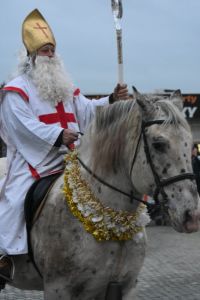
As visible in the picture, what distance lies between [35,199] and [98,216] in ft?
1.83

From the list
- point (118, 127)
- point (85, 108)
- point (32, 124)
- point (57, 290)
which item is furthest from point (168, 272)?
point (118, 127)

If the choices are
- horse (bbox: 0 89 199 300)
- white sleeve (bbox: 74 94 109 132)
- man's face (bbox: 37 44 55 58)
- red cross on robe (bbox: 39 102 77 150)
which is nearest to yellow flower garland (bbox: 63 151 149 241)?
horse (bbox: 0 89 199 300)

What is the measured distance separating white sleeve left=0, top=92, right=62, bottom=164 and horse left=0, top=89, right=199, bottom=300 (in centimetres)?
23

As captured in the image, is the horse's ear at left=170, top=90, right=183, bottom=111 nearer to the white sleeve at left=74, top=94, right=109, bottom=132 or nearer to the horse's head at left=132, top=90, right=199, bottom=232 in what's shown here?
the horse's head at left=132, top=90, right=199, bottom=232

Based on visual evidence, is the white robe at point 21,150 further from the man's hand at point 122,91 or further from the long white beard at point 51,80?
the man's hand at point 122,91

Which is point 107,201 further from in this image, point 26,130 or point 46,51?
point 46,51

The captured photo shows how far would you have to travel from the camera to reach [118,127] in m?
3.34

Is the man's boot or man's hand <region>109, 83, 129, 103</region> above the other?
man's hand <region>109, 83, 129, 103</region>

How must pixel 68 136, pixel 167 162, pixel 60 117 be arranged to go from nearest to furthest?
1. pixel 167 162
2. pixel 68 136
3. pixel 60 117

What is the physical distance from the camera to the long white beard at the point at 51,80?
13.2 feet

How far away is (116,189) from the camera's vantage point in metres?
3.42

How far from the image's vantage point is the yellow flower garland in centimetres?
341

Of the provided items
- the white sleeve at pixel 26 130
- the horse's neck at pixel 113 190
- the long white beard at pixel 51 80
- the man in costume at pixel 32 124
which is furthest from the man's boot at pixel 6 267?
the long white beard at pixel 51 80

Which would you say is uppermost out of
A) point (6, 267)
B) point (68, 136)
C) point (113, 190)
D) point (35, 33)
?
point (35, 33)
